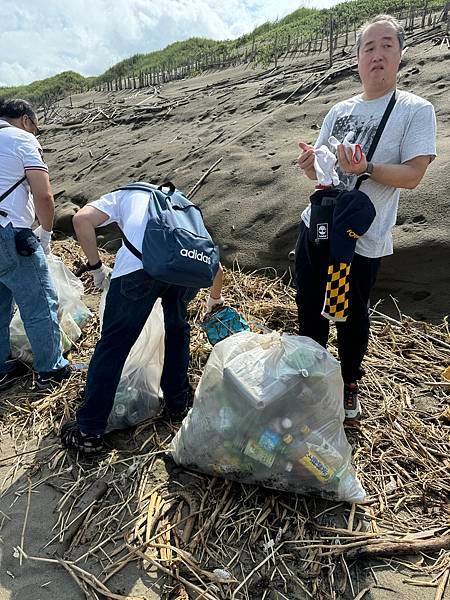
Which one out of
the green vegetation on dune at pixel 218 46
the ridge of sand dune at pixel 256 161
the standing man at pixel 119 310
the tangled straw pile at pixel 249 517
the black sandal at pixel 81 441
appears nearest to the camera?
the tangled straw pile at pixel 249 517

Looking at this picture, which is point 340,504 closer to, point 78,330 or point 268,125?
point 78,330

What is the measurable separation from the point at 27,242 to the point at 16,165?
1.40 ft

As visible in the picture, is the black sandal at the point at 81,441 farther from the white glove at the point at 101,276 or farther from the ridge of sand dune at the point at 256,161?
the ridge of sand dune at the point at 256,161

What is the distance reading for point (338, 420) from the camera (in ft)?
6.61

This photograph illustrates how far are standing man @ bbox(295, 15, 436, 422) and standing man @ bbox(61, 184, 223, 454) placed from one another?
23.8 inches

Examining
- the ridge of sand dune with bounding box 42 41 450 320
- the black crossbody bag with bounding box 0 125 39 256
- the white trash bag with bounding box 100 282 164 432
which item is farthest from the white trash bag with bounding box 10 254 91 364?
the ridge of sand dune with bounding box 42 41 450 320

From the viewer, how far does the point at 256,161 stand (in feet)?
16.6

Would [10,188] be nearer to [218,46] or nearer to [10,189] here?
[10,189]

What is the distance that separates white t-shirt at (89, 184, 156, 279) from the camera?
2123 mm

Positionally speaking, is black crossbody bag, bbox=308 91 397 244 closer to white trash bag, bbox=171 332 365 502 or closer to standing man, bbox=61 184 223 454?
white trash bag, bbox=171 332 365 502

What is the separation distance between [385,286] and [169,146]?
3935 mm

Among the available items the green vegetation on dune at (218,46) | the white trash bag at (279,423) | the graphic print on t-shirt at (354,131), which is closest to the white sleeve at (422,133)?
the graphic print on t-shirt at (354,131)

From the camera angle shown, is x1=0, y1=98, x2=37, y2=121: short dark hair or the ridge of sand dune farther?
the ridge of sand dune

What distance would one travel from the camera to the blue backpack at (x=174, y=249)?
2.02 m
